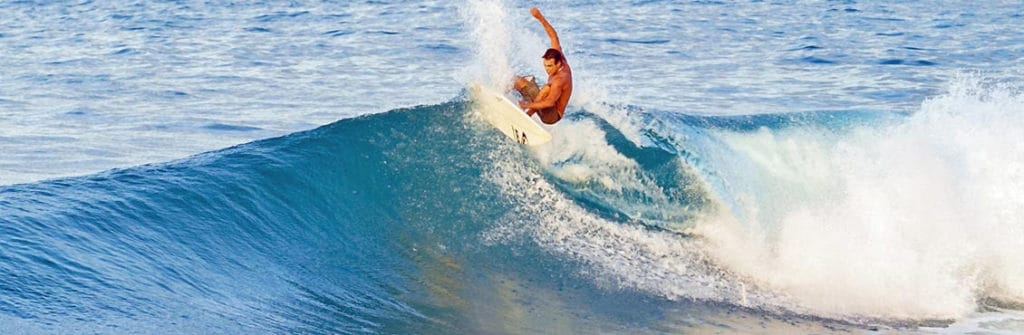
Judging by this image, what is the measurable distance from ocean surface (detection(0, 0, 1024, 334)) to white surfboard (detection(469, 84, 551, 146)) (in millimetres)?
203

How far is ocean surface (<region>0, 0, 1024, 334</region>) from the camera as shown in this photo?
8.20 m

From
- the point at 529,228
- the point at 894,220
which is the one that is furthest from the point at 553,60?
the point at 894,220

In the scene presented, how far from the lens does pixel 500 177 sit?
36.6ft

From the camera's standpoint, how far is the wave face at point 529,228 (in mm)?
8086

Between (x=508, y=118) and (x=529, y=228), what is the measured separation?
980 millimetres

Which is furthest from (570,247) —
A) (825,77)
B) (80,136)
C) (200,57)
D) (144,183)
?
(200,57)

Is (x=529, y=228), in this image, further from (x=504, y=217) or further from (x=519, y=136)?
(x=519, y=136)

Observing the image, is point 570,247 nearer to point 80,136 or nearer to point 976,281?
point 976,281

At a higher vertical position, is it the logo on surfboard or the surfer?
the surfer

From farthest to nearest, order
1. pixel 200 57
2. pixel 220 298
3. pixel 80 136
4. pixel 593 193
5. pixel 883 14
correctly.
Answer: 1. pixel 883 14
2. pixel 200 57
3. pixel 80 136
4. pixel 593 193
5. pixel 220 298

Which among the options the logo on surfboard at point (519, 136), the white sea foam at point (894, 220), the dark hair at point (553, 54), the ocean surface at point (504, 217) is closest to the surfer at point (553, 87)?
the dark hair at point (553, 54)

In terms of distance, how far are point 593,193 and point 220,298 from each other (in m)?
4.17

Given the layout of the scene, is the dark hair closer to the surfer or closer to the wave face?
the surfer

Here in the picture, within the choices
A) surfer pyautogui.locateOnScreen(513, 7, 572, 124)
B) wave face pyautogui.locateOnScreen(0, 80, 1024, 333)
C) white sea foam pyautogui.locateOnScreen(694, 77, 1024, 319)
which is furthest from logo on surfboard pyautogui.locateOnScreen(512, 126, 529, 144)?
white sea foam pyautogui.locateOnScreen(694, 77, 1024, 319)
